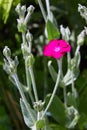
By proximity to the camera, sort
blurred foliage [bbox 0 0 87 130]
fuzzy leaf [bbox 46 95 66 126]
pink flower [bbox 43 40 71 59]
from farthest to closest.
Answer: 1. blurred foliage [bbox 0 0 87 130]
2. fuzzy leaf [bbox 46 95 66 126]
3. pink flower [bbox 43 40 71 59]

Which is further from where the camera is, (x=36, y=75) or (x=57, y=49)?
(x=36, y=75)

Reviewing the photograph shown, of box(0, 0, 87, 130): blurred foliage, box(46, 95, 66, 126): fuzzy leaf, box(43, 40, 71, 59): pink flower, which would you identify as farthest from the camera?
box(0, 0, 87, 130): blurred foliage

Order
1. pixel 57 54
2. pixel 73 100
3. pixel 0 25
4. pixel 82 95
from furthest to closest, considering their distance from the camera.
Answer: pixel 0 25, pixel 82 95, pixel 73 100, pixel 57 54

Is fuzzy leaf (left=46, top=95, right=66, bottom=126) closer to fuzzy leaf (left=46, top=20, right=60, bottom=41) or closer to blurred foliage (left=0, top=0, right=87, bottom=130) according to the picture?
blurred foliage (left=0, top=0, right=87, bottom=130)

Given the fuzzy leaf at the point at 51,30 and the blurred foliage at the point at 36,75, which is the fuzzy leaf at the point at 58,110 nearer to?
the blurred foliage at the point at 36,75

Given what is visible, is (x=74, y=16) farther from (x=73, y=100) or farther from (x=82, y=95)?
(x=73, y=100)

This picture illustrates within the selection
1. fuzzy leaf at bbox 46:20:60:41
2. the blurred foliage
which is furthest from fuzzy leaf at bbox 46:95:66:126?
fuzzy leaf at bbox 46:20:60:41

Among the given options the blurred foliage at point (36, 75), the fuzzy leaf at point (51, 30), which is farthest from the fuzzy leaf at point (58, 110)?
the fuzzy leaf at point (51, 30)

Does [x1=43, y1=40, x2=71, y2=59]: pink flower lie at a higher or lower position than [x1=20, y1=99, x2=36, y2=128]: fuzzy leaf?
higher

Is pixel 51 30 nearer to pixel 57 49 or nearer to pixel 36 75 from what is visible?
pixel 57 49

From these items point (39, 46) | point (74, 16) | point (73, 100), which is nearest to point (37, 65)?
point (39, 46)

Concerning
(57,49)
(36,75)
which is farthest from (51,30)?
(36,75)
